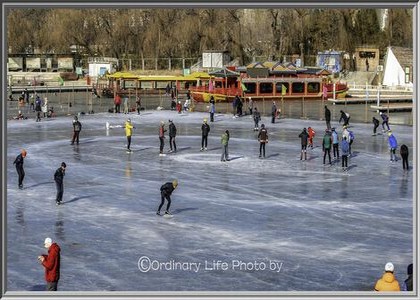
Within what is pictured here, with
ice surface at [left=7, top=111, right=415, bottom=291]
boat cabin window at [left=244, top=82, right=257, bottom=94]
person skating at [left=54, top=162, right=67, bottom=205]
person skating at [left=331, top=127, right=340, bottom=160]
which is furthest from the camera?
boat cabin window at [left=244, top=82, right=257, bottom=94]

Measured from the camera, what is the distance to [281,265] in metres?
14.8

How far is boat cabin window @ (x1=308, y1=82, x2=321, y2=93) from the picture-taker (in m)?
57.5

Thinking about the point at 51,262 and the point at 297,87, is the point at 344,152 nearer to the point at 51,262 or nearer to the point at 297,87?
the point at 51,262

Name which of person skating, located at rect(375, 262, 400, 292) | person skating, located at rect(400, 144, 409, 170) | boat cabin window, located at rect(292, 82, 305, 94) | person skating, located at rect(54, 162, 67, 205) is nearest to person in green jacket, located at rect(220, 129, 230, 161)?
person skating, located at rect(400, 144, 409, 170)

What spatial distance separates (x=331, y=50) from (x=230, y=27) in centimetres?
880

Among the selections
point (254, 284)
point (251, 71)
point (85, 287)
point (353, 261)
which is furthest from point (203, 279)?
point (251, 71)

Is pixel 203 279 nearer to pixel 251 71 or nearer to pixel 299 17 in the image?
pixel 251 71

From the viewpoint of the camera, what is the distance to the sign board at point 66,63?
80431 mm

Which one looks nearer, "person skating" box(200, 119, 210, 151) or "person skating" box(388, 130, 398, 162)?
"person skating" box(388, 130, 398, 162)

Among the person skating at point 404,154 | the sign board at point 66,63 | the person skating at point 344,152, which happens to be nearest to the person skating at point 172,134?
the person skating at point 344,152

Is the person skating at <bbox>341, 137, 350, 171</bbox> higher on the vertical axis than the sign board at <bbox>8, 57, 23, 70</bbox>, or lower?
lower

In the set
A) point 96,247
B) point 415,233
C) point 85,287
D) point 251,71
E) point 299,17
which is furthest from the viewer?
point 299,17

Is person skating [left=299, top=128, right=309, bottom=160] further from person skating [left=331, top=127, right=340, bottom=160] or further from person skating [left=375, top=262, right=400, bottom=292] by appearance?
person skating [left=375, top=262, right=400, bottom=292]

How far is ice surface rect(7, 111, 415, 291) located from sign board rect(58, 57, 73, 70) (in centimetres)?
4971
